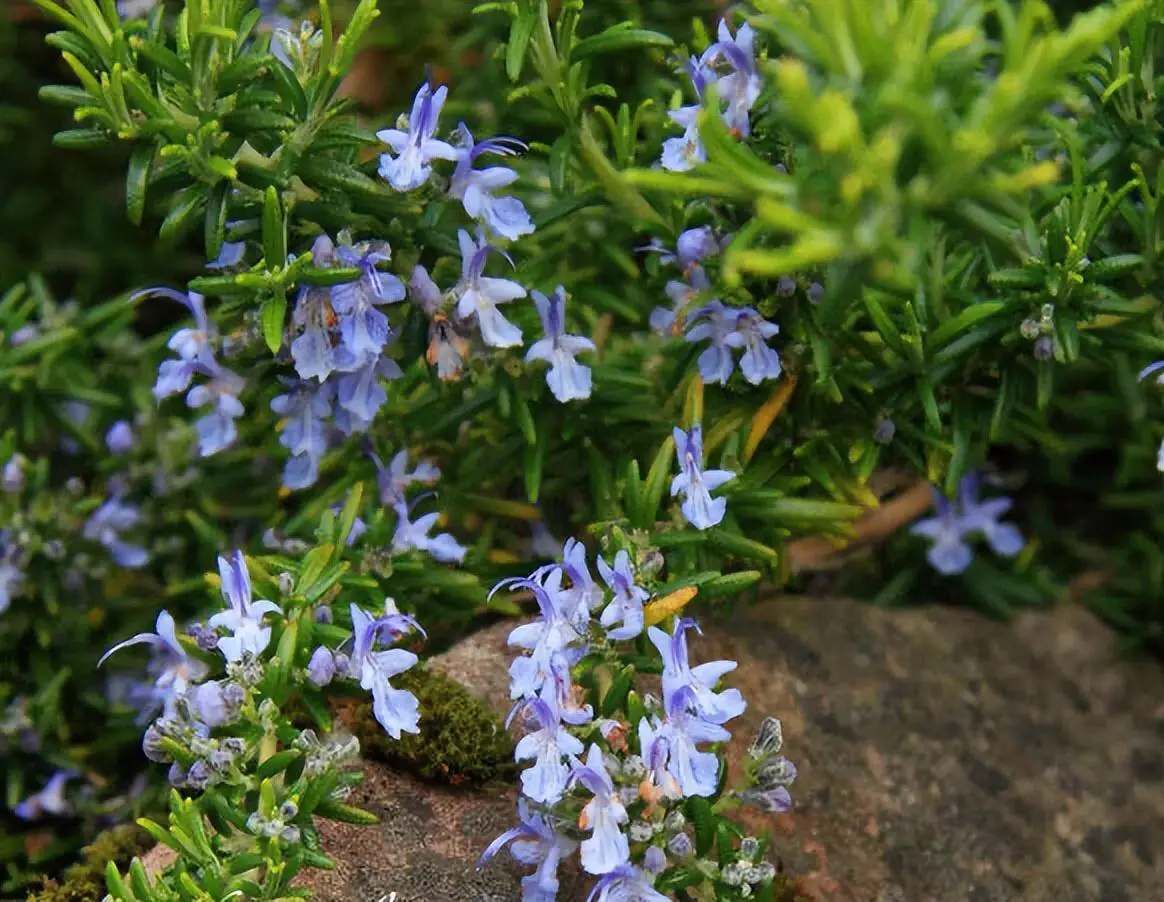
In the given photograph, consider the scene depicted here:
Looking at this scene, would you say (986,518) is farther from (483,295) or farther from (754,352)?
(483,295)

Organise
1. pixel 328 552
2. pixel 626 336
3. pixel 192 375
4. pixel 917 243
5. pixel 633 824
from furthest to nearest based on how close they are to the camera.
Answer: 1. pixel 626 336
2. pixel 192 375
3. pixel 328 552
4. pixel 633 824
5. pixel 917 243

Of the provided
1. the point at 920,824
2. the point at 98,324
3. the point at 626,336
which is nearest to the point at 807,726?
the point at 920,824

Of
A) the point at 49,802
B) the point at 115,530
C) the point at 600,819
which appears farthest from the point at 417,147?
the point at 49,802

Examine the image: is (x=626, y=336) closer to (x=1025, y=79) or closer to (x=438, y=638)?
(x=438, y=638)

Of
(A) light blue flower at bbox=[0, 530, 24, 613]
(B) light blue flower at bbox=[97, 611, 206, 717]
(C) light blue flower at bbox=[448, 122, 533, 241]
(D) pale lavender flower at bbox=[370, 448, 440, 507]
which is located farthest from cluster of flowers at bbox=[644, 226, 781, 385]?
(A) light blue flower at bbox=[0, 530, 24, 613]

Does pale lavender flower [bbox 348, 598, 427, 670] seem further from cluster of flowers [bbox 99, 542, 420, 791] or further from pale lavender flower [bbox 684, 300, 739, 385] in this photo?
pale lavender flower [bbox 684, 300, 739, 385]

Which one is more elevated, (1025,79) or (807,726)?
(1025,79)
